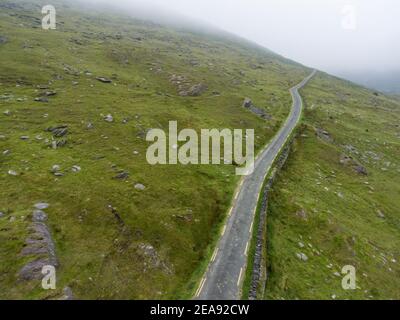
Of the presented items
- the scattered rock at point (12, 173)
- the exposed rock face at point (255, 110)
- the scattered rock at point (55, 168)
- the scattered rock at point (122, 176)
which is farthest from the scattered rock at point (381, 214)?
the scattered rock at point (12, 173)

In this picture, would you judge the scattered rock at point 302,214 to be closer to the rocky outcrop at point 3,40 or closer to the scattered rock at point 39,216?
the scattered rock at point 39,216

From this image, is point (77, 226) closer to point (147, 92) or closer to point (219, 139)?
point (219, 139)

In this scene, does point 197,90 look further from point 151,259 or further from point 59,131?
point 151,259

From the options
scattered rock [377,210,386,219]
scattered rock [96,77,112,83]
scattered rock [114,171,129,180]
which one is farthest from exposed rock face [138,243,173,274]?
scattered rock [96,77,112,83]

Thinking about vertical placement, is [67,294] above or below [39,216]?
below

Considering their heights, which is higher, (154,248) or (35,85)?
(35,85)

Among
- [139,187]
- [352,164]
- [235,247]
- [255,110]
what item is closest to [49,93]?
[139,187]

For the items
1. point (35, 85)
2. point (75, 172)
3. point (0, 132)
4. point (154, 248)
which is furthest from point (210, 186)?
point (35, 85)
